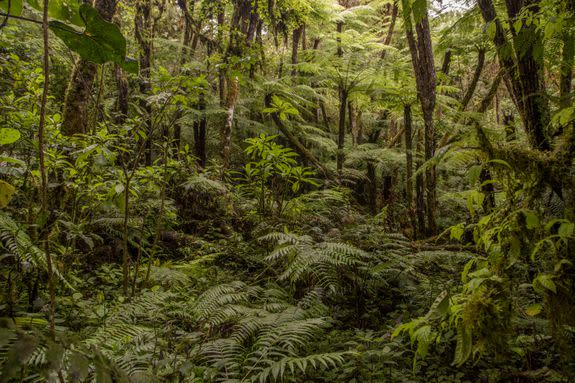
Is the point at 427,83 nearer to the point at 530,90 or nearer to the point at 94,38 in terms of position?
the point at 530,90

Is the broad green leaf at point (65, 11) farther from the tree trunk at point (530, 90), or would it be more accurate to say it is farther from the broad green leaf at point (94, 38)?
the tree trunk at point (530, 90)

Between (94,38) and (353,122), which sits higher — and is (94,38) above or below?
below

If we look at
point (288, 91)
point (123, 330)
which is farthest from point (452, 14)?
point (123, 330)

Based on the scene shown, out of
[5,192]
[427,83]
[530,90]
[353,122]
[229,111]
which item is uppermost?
[353,122]

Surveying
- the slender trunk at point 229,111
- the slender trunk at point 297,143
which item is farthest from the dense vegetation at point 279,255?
the slender trunk at point 297,143

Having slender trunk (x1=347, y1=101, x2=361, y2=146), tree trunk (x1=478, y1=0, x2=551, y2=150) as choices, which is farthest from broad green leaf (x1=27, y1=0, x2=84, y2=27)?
slender trunk (x1=347, y1=101, x2=361, y2=146)

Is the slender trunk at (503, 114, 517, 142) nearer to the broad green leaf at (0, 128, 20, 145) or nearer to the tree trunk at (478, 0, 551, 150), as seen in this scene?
the tree trunk at (478, 0, 551, 150)

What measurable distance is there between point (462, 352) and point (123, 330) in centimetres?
189

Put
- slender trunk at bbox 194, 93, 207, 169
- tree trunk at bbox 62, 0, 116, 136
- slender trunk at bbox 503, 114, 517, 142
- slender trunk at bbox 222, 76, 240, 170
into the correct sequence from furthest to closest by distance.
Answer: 1. slender trunk at bbox 194, 93, 207, 169
2. slender trunk at bbox 222, 76, 240, 170
3. tree trunk at bbox 62, 0, 116, 136
4. slender trunk at bbox 503, 114, 517, 142

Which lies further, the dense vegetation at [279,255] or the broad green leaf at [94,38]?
the dense vegetation at [279,255]

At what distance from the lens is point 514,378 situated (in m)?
2.03

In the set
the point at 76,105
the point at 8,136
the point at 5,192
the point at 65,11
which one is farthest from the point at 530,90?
the point at 76,105

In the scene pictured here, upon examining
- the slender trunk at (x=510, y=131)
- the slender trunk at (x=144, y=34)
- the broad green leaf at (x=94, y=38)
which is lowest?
the slender trunk at (x=510, y=131)

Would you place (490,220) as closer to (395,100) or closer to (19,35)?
(395,100)
